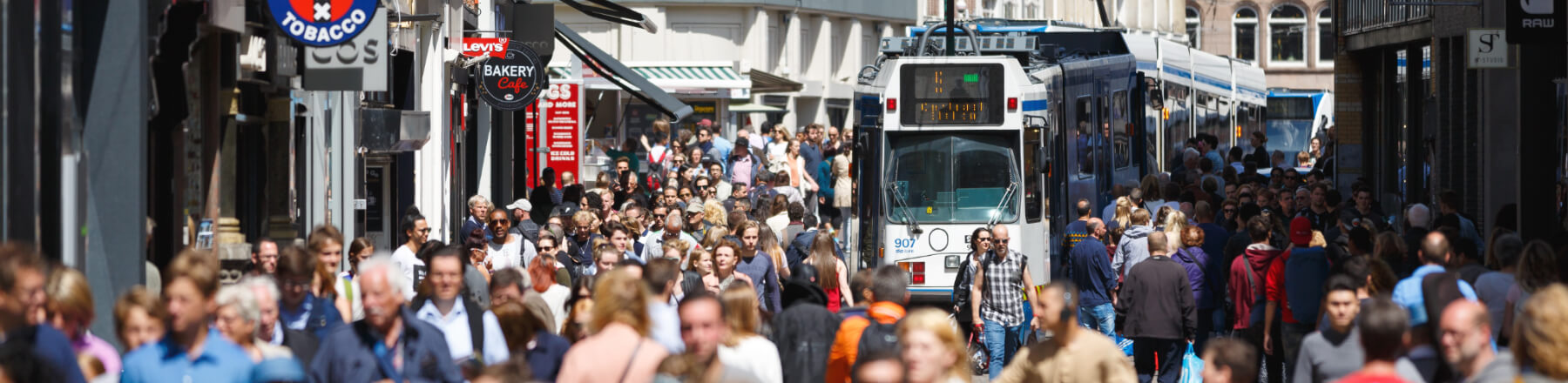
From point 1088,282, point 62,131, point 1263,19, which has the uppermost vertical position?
point 1263,19

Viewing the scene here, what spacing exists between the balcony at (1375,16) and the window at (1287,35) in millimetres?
49476

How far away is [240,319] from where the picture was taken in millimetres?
8016

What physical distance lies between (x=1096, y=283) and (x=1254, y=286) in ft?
7.21

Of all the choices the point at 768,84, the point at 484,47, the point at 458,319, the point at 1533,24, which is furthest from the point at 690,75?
the point at 458,319

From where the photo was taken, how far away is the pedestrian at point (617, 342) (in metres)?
7.87

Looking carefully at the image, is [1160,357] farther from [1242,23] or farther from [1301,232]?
[1242,23]

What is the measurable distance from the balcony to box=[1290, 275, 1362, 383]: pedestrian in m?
13.8

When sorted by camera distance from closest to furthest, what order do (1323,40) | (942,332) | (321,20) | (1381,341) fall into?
(1381,341), (942,332), (321,20), (1323,40)

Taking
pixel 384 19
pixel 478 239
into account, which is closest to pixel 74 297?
pixel 478 239

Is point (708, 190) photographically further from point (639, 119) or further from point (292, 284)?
point (639, 119)

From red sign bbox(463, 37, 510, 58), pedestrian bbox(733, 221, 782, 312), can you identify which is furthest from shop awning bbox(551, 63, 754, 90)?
pedestrian bbox(733, 221, 782, 312)

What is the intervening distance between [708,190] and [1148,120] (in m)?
7.79

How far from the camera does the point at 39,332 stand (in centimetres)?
755

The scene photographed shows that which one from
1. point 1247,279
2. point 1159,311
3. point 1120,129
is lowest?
point 1159,311
